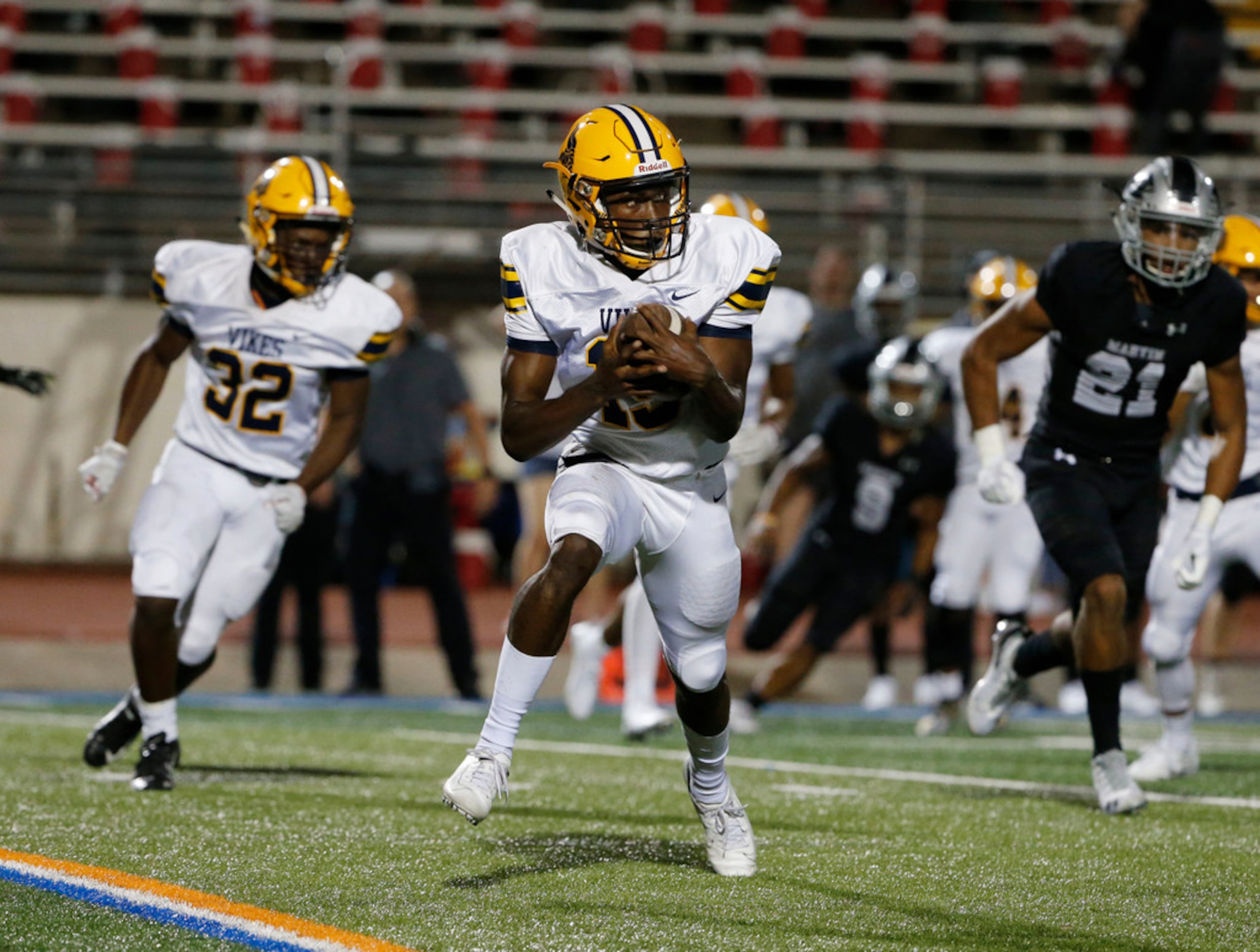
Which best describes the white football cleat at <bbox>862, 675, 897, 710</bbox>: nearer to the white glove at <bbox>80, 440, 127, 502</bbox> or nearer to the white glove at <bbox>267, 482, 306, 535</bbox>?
the white glove at <bbox>267, 482, 306, 535</bbox>

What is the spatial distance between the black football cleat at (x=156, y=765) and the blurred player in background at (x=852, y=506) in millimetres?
3084

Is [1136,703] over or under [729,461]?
under

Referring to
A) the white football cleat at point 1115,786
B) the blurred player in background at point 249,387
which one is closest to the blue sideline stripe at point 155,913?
the blurred player in background at point 249,387

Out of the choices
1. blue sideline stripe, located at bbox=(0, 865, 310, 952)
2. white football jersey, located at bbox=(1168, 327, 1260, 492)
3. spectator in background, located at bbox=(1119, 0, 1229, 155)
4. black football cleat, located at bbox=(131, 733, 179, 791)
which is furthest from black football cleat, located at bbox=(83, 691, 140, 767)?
spectator in background, located at bbox=(1119, 0, 1229, 155)

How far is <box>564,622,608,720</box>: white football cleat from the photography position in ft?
23.8

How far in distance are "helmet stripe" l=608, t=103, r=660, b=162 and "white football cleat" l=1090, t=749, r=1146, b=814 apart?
2160 mm

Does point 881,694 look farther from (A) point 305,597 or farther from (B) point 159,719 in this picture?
(B) point 159,719

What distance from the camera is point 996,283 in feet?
26.3

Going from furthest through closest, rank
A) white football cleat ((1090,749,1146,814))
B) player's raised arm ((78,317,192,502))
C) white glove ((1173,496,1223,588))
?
player's raised arm ((78,317,192,502)) < white glove ((1173,496,1223,588)) < white football cleat ((1090,749,1146,814))

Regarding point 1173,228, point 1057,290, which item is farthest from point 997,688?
point 1173,228

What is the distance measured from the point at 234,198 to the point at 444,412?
4.21m

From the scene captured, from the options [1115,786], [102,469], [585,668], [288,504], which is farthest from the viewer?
[585,668]

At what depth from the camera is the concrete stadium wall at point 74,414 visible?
12461 millimetres

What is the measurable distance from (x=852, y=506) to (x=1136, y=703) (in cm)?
195
